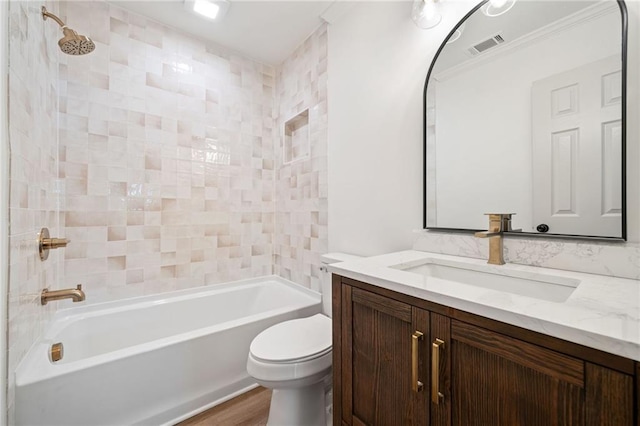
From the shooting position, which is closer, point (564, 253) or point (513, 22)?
point (564, 253)

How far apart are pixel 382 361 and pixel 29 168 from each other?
161 centimetres

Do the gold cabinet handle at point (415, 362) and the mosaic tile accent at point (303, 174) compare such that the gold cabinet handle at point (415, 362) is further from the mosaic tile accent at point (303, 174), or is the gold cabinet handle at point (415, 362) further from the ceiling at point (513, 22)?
the mosaic tile accent at point (303, 174)

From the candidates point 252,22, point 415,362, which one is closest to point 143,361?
point 415,362

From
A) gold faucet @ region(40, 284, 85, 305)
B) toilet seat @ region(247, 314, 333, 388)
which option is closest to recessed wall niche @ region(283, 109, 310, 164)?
toilet seat @ region(247, 314, 333, 388)

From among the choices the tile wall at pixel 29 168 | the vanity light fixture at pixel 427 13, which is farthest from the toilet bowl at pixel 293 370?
the vanity light fixture at pixel 427 13

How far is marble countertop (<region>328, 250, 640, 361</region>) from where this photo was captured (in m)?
A: 0.47

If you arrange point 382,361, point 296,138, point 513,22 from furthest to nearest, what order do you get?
1. point 296,138
2. point 513,22
3. point 382,361

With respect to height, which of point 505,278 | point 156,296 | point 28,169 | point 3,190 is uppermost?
point 28,169

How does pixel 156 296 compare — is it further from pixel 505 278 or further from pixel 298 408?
pixel 505 278

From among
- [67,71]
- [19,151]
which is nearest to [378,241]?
[19,151]

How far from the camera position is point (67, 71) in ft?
5.70

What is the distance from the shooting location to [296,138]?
8.23ft

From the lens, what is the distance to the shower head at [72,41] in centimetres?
124

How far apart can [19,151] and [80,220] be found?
901 mm
